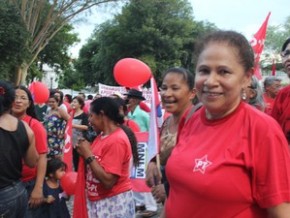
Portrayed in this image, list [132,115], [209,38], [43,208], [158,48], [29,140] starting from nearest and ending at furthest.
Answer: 1. [209,38]
2. [29,140]
3. [43,208]
4. [132,115]
5. [158,48]

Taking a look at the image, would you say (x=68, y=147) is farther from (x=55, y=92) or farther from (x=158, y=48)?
(x=158, y=48)

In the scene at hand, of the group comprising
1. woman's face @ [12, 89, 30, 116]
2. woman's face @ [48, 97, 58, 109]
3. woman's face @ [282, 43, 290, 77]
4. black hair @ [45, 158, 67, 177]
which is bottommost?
black hair @ [45, 158, 67, 177]

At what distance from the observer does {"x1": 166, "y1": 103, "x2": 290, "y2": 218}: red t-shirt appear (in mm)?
1698

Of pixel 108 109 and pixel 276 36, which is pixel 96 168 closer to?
pixel 108 109

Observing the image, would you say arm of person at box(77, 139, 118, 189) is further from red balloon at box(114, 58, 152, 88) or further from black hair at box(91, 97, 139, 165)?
red balloon at box(114, 58, 152, 88)

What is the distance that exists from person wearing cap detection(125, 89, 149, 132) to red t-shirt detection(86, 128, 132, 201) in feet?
10.2

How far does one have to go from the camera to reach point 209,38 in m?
2.00

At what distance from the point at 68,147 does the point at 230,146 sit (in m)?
4.47

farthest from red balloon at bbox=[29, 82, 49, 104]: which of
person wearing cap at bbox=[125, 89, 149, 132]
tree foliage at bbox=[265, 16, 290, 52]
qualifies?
tree foliage at bbox=[265, 16, 290, 52]

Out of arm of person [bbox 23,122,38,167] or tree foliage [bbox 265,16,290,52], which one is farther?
tree foliage [bbox 265,16,290,52]


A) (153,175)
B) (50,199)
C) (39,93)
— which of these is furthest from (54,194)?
(39,93)

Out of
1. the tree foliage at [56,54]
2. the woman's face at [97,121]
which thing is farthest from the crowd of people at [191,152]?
the tree foliage at [56,54]

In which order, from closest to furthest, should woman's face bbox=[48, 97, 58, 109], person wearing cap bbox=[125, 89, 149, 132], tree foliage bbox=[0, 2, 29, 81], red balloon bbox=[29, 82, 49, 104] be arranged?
person wearing cap bbox=[125, 89, 149, 132] < red balloon bbox=[29, 82, 49, 104] < woman's face bbox=[48, 97, 58, 109] < tree foliage bbox=[0, 2, 29, 81]

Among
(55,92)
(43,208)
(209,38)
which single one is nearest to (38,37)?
(55,92)
